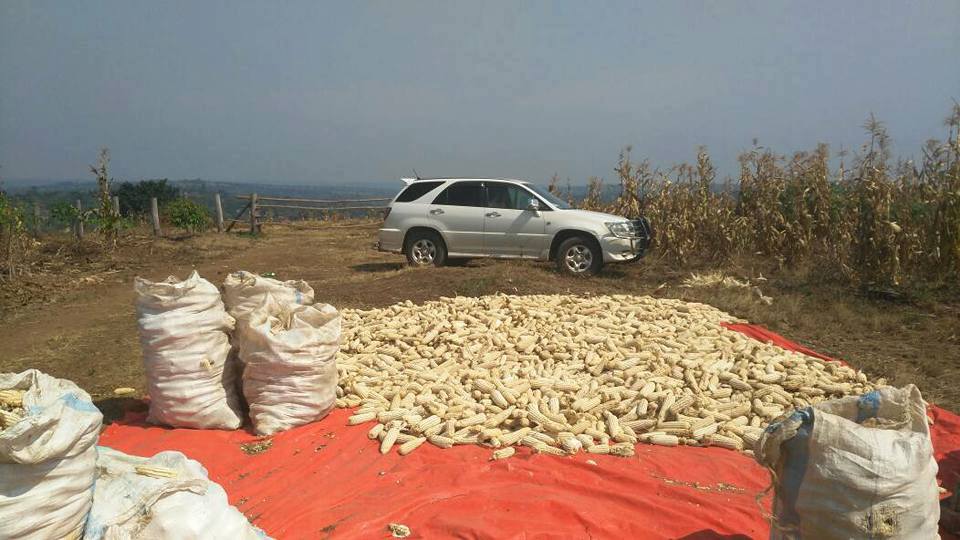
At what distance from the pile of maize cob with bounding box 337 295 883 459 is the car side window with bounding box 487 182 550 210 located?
15.4ft

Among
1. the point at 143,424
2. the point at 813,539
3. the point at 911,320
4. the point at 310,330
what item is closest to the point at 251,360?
the point at 310,330

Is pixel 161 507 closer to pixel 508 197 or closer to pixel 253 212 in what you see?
pixel 508 197

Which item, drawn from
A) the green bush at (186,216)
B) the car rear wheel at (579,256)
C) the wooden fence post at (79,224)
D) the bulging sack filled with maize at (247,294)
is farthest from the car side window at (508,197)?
the green bush at (186,216)

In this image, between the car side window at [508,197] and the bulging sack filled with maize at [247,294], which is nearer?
the bulging sack filled with maize at [247,294]

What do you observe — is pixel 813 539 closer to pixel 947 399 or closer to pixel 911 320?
pixel 947 399

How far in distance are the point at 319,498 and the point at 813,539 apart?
2595 mm

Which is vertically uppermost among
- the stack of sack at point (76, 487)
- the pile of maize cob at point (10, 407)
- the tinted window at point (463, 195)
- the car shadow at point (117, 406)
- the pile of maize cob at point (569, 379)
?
the tinted window at point (463, 195)

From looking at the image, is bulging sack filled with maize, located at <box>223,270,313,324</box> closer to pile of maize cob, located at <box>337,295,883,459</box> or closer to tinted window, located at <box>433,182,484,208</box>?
pile of maize cob, located at <box>337,295,883,459</box>

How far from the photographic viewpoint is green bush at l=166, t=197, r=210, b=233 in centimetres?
2145

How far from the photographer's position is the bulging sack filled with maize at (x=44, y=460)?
2.52m

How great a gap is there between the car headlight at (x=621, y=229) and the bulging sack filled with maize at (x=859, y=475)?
9243mm

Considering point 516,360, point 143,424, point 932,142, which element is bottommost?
point 143,424

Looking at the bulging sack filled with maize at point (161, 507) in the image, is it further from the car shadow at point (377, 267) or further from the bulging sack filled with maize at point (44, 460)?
the car shadow at point (377, 267)

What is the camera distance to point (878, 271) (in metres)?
9.98
